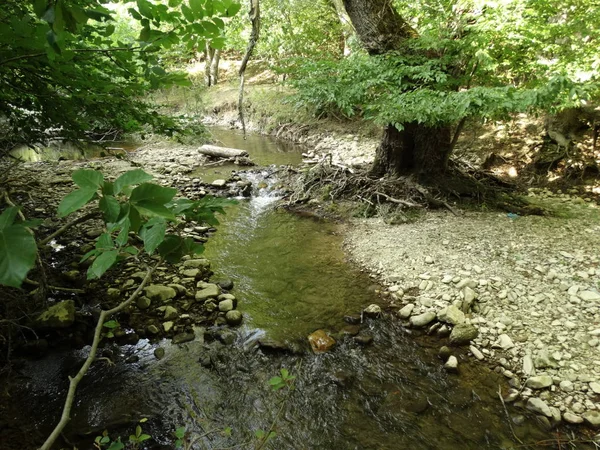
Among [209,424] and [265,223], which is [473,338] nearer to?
[209,424]

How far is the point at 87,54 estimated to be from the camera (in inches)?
Result: 102

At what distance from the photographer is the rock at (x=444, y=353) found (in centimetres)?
337

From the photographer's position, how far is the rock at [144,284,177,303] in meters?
3.91

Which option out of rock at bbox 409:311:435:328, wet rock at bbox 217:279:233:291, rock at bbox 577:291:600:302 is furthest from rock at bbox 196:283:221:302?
rock at bbox 577:291:600:302

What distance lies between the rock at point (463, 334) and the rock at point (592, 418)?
1.03 meters

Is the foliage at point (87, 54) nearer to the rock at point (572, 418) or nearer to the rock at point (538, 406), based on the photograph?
the rock at point (538, 406)

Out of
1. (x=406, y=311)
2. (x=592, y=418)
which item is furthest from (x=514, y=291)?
(x=592, y=418)

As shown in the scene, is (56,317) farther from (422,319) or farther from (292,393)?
(422,319)

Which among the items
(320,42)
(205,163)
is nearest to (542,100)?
(205,163)

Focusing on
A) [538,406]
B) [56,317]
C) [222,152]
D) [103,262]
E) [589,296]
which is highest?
[103,262]

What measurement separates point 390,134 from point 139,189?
6.44 m

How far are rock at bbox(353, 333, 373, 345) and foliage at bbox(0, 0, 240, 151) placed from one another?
9.76ft

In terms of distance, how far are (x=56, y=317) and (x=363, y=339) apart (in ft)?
10.1

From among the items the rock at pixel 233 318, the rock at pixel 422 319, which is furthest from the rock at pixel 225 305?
the rock at pixel 422 319
